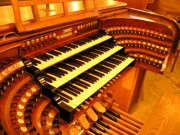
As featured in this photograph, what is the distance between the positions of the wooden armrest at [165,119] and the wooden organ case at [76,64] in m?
0.45

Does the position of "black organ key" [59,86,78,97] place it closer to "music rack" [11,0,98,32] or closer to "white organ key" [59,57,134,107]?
"white organ key" [59,57,134,107]

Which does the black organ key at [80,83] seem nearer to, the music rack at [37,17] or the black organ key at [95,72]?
the black organ key at [95,72]

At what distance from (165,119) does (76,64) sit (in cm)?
93

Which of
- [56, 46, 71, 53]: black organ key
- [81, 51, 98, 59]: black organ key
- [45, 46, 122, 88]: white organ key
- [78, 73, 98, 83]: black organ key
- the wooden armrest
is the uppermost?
[56, 46, 71, 53]: black organ key

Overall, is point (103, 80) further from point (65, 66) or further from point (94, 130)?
point (94, 130)

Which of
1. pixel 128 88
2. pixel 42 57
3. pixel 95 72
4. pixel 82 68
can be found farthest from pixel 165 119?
pixel 42 57

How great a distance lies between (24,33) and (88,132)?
1289 mm

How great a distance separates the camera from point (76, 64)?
1721 millimetres

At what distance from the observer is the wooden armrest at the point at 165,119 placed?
5.11ft

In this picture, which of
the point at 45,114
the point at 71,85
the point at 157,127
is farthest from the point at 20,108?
the point at 157,127

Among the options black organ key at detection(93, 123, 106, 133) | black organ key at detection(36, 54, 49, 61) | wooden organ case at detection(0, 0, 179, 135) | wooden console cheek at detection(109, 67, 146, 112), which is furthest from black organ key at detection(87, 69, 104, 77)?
wooden console cheek at detection(109, 67, 146, 112)

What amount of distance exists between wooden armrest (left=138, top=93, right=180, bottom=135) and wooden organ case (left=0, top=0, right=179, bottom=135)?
1.48 feet

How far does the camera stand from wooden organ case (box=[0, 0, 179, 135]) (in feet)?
3.97

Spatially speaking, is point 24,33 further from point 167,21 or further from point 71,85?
point 167,21
